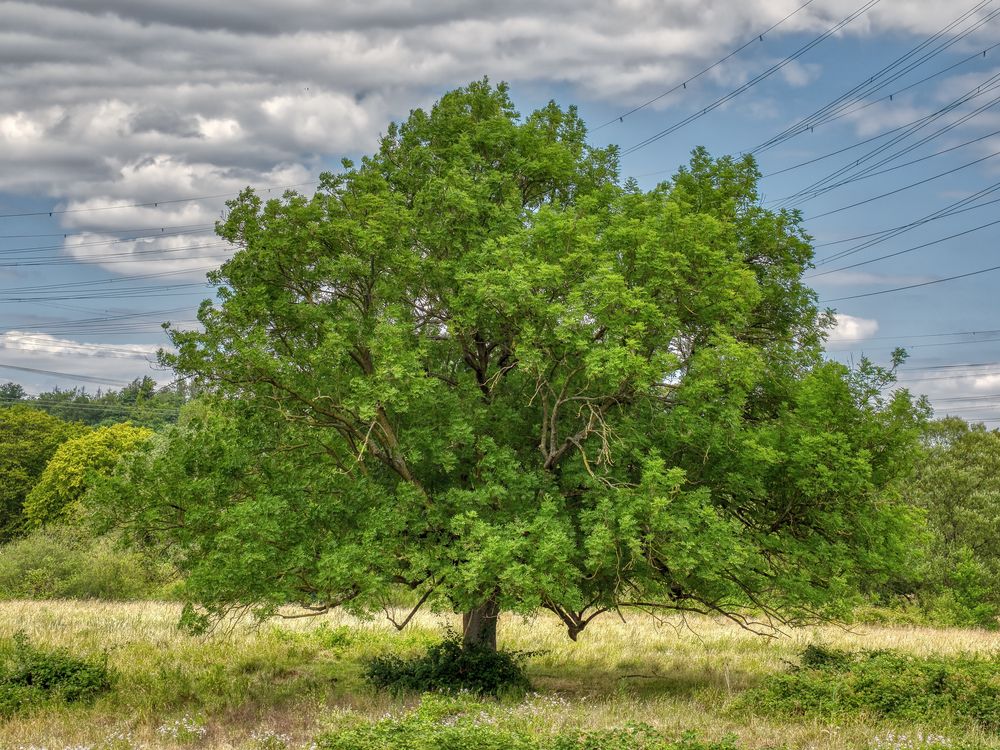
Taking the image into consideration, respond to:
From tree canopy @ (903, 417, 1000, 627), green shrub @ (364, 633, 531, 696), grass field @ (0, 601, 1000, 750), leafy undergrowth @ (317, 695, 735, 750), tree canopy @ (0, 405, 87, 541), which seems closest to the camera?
leafy undergrowth @ (317, 695, 735, 750)

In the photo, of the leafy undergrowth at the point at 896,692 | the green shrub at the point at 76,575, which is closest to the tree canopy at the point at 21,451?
the green shrub at the point at 76,575

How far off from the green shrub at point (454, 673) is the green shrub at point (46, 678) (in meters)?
6.44

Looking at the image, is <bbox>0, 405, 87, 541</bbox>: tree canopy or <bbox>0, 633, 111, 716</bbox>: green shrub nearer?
<bbox>0, 633, 111, 716</bbox>: green shrub

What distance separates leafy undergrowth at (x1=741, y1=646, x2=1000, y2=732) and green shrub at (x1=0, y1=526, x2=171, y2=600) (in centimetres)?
3058

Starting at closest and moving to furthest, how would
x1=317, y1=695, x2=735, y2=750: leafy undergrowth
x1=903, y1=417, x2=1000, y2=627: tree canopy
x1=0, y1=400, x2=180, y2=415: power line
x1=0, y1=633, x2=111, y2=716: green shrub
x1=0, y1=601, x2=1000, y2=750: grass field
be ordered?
x1=317, y1=695, x2=735, y2=750: leafy undergrowth < x1=0, y1=601, x2=1000, y2=750: grass field < x1=0, y1=633, x2=111, y2=716: green shrub < x1=903, y1=417, x2=1000, y2=627: tree canopy < x1=0, y1=400, x2=180, y2=415: power line

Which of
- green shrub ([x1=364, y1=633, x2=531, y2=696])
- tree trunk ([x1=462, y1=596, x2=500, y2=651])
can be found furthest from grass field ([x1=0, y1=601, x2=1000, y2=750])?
tree trunk ([x1=462, y1=596, x2=500, y2=651])

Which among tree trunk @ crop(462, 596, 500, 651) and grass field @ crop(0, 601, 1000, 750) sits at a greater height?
tree trunk @ crop(462, 596, 500, 651)

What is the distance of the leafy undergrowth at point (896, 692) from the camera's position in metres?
16.5

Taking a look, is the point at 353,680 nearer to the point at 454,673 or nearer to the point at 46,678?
the point at 454,673

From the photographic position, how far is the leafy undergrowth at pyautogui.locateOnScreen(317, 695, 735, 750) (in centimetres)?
1269

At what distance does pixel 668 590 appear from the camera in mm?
19844

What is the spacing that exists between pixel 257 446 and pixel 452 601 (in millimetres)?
6261

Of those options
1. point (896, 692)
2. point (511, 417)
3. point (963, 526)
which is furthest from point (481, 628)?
point (963, 526)

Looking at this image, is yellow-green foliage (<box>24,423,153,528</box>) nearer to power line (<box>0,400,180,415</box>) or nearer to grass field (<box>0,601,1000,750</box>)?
power line (<box>0,400,180,415</box>)
